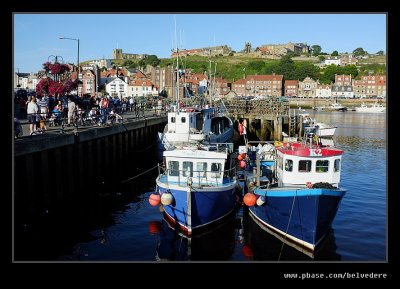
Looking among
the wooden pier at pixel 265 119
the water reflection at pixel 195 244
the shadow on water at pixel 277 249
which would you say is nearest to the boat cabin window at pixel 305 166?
the shadow on water at pixel 277 249

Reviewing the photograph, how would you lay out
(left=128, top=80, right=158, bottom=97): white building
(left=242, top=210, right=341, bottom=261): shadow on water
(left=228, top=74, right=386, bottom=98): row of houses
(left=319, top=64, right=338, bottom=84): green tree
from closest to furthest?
(left=242, top=210, right=341, bottom=261): shadow on water → (left=128, top=80, right=158, bottom=97): white building → (left=228, top=74, right=386, bottom=98): row of houses → (left=319, top=64, right=338, bottom=84): green tree

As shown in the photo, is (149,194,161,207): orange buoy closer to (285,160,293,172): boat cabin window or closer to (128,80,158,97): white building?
(285,160,293,172): boat cabin window

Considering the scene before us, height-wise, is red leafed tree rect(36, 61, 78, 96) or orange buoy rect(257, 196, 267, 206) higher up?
red leafed tree rect(36, 61, 78, 96)

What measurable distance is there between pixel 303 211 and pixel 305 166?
6.82 ft

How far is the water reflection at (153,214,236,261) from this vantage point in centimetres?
1459

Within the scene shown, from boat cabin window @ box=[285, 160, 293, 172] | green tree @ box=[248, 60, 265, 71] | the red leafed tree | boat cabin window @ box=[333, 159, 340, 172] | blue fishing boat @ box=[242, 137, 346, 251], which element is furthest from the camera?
green tree @ box=[248, 60, 265, 71]

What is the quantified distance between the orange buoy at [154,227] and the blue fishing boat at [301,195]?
12.5ft

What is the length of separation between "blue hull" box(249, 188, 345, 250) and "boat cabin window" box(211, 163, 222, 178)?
5.87ft

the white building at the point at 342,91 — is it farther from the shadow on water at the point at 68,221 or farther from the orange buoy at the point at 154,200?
the orange buoy at the point at 154,200

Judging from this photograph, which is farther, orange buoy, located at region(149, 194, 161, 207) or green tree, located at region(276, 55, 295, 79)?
green tree, located at region(276, 55, 295, 79)

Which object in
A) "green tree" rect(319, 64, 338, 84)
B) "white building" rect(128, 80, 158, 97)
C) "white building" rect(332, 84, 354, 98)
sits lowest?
"white building" rect(128, 80, 158, 97)

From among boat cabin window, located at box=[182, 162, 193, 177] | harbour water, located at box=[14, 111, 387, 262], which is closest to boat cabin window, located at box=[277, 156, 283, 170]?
harbour water, located at box=[14, 111, 387, 262]
